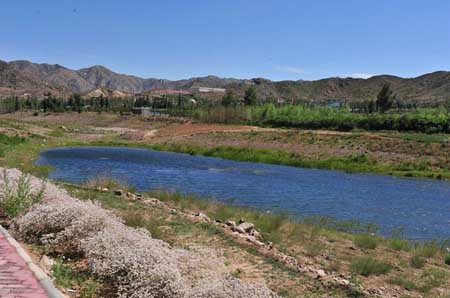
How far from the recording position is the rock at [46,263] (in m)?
8.37

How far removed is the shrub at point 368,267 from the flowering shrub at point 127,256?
154 inches

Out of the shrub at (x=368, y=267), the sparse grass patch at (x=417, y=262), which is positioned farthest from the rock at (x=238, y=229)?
the sparse grass patch at (x=417, y=262)

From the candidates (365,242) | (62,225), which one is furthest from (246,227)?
(62,225)

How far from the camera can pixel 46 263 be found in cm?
873

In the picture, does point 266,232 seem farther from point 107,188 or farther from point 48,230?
point 107,188

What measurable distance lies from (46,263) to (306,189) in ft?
76.3

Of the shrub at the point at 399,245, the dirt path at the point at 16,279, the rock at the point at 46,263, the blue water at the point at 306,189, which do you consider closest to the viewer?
the dirt path at the point at 16,279

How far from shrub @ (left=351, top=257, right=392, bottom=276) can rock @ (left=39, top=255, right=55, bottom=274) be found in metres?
6.86

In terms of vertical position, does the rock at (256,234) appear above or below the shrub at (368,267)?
below

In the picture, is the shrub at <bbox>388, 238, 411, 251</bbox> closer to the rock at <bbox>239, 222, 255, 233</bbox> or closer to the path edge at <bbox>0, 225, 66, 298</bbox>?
the rock at <bbox>239, 222, 255, 233</bbox>

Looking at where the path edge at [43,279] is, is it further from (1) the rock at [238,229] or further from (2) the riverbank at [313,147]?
(2) the riverbank at [313,147]

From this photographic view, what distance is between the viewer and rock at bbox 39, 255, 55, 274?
8.37 metres

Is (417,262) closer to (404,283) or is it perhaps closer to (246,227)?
Answer: (404,283)

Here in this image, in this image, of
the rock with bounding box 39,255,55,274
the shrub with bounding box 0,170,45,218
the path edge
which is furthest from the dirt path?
the shrub with bounding box 0,170,45,218
